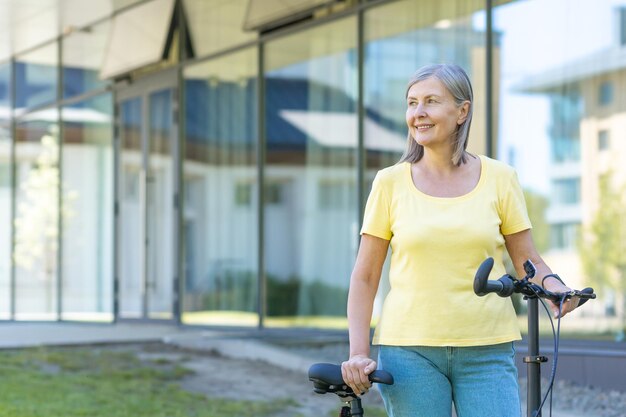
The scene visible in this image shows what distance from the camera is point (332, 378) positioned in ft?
8.86

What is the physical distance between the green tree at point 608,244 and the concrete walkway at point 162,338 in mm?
2383

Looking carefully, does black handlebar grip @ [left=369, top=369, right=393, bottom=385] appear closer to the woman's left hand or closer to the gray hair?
the woman's left hand

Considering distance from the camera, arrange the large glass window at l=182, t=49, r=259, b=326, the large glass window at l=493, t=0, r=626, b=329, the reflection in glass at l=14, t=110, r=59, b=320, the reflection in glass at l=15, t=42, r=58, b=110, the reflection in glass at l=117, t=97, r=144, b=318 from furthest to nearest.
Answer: the reflection in glass at l=15, t=42, r=58, b=110, the reflection in glass at l=14, t=110, r=59, b=320, the reflection in glass at l=117, t=97, r=144, b=318, the large glass window at l=182, t=49, r=259, b=326, the large glass window at l=493, t=0, r=626, b=329

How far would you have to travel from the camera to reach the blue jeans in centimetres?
266

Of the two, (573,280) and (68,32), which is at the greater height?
(68,32)

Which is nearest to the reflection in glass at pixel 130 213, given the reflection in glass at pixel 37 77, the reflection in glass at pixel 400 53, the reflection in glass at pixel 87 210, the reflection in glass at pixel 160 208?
the reflection in glass at pixel 160 208

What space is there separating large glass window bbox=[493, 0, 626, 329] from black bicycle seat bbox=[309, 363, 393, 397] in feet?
19.1

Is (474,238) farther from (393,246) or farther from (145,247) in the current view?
(145,247)

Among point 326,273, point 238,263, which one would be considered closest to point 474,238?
point 326,273

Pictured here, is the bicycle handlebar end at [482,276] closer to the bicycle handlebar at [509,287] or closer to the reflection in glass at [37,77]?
the bicycle handlebar at [509,287]

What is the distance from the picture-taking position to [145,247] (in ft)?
46.4

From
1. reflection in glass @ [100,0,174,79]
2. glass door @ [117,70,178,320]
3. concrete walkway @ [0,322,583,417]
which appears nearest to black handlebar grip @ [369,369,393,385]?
concrete walkway @ [0,322,583,417]

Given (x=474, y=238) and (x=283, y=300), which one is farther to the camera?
(x=283, y=300)

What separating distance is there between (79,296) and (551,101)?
913 centimetres
